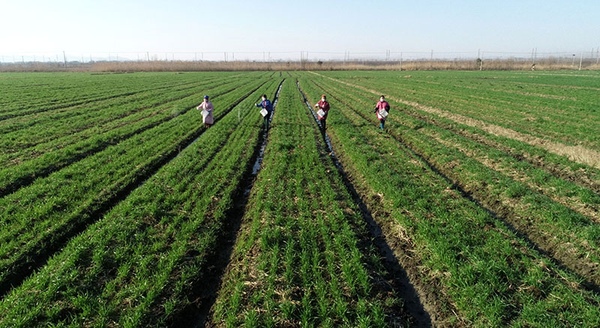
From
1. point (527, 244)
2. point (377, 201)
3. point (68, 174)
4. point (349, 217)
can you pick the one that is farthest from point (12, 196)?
point (527, 244)

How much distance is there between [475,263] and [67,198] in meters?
9.69

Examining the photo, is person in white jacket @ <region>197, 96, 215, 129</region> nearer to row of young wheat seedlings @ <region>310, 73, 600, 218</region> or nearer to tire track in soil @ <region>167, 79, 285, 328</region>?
tire track in soil @ <region>167, 79, 285, 328</region>

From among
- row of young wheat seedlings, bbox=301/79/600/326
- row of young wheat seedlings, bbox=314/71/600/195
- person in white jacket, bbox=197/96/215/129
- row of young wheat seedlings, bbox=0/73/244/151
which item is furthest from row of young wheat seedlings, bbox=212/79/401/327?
row of young wheat seedlings, bbox=0/73/244/151

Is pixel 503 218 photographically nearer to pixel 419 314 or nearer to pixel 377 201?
pixel 377 201

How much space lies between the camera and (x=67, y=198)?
839 cm

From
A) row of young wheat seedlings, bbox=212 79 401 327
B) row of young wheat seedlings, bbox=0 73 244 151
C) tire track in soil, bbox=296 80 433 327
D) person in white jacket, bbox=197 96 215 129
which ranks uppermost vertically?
person in white jacket, bbox=197 96 215 129

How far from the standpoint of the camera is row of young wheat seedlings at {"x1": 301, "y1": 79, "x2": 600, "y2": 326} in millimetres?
4770

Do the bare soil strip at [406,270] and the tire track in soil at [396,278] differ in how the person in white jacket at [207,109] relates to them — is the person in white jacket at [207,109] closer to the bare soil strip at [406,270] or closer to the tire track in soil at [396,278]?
the bare soil strip at [406,270]

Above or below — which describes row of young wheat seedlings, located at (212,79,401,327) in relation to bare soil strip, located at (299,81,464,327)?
above

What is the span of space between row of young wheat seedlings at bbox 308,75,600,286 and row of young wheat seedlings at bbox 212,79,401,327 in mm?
3955

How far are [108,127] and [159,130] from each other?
10.3 feet

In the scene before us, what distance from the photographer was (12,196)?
A: 838cm

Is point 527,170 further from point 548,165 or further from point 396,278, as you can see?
point 396,278

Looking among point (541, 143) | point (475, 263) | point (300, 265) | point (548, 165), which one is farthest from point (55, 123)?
point (541, 143)
